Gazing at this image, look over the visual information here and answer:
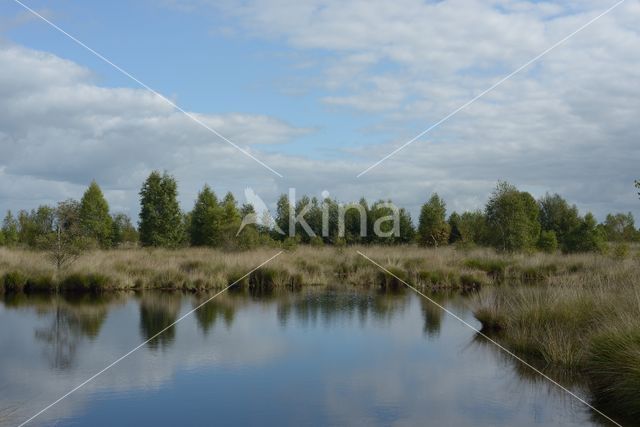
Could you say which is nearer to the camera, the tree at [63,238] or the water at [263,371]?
the water at [263,371]

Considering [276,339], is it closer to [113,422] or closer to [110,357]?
[110,357]

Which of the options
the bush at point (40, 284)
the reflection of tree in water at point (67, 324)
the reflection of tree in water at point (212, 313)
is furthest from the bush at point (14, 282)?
the reflection of tree in water at point (212, 313)

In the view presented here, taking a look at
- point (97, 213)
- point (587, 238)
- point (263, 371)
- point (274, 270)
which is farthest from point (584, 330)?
point (97, 213)

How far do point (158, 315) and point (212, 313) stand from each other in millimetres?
1236

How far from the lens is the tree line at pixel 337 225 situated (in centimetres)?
2745

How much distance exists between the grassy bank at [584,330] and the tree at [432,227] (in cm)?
2197

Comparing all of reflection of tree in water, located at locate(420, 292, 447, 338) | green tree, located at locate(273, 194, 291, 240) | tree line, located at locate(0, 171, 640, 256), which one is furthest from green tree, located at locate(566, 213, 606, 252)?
green tree, located at locate(273, 194, 291, 240)

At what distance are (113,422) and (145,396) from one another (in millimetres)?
1045

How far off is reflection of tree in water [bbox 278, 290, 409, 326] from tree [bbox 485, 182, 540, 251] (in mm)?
8071

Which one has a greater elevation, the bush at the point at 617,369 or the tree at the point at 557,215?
the tree at the point at 557,215

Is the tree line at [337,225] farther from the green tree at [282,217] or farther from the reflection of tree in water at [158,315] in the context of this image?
the reflection of tree in water at [158,315]

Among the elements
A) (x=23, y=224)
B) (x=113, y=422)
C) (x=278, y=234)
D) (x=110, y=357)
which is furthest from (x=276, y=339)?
(x=23, y=224)

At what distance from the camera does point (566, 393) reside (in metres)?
8.48

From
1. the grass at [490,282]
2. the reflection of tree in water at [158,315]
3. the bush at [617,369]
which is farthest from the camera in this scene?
the reflection of tree in water at [158,315]
